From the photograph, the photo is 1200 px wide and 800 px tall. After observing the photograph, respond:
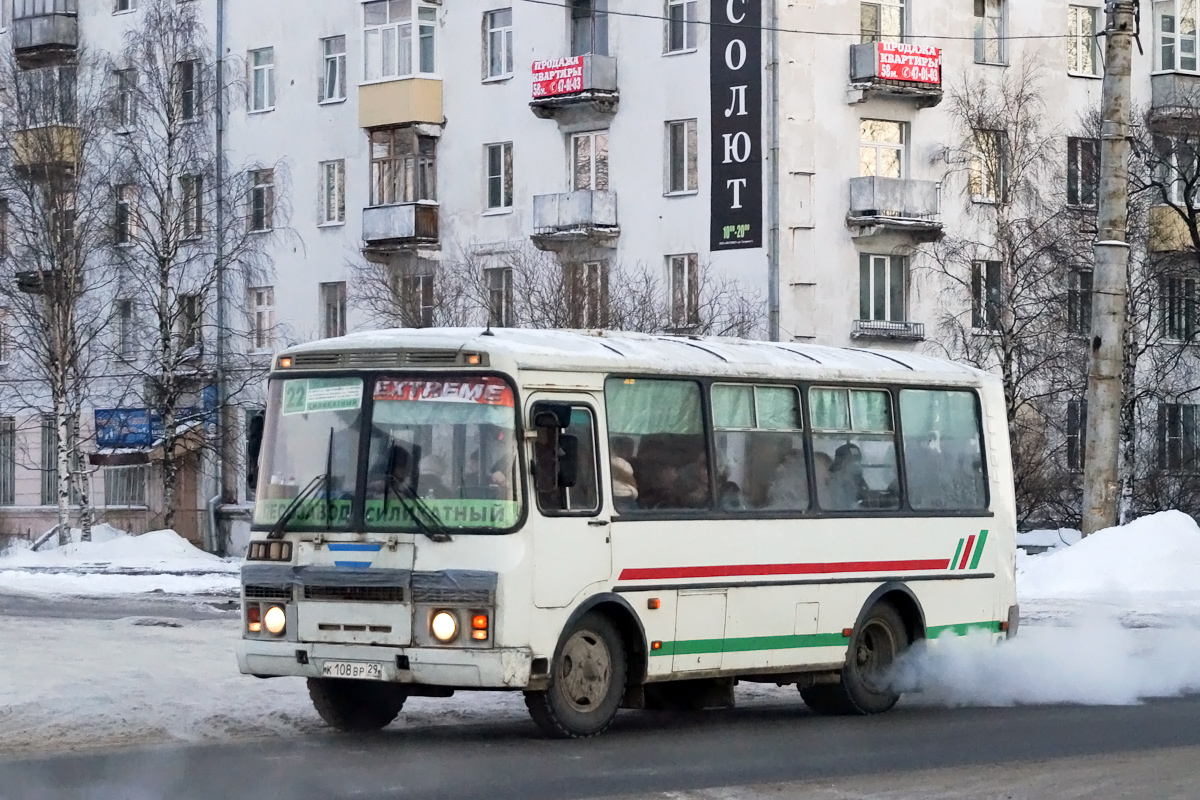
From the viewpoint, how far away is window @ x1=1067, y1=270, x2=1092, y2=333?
152ft

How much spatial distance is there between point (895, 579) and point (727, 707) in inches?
59.0

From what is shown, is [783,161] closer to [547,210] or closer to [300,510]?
[547,210]

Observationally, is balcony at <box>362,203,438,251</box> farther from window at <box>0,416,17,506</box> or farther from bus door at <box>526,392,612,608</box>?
bus door at <box>526,392,612,608</box>

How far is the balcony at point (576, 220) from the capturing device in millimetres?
46344

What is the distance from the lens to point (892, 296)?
46375mm

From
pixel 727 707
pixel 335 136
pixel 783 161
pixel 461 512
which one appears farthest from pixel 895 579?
pixel 335 136

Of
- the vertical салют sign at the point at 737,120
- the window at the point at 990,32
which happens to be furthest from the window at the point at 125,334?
the window at the point at 990,32

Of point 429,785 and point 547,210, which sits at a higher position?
point 547,210

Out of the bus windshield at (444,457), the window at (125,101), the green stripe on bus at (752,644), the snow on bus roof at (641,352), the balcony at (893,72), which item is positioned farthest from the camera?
the window at (125,101)

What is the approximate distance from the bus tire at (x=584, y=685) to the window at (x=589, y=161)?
111ft

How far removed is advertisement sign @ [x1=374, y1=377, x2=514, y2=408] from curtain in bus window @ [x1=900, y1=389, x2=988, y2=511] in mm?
4228

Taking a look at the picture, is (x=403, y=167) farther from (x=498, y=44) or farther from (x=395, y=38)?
(x=498, y=44)

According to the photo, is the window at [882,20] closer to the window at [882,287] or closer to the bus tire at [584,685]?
the window at [882,287]

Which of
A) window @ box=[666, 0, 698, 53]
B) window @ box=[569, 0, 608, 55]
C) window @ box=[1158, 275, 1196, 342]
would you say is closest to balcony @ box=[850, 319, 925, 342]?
window @ box=[1158, 275, 1196, 342]
